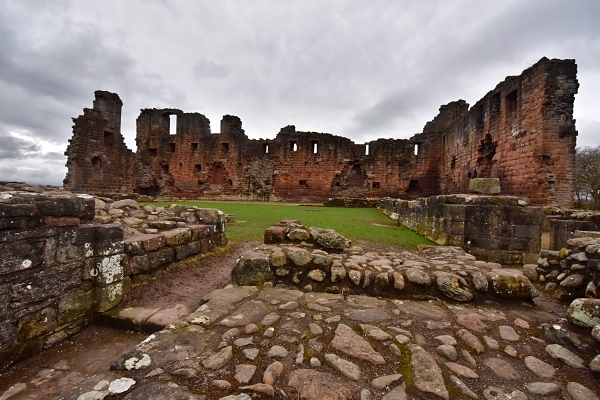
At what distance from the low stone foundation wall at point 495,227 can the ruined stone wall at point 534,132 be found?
651 centimetres

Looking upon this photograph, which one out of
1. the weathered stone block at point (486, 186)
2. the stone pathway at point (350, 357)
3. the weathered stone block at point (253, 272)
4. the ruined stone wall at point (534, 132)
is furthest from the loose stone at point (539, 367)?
the ruined stone wall at point (534, 132)

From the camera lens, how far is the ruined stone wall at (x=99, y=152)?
1920cm

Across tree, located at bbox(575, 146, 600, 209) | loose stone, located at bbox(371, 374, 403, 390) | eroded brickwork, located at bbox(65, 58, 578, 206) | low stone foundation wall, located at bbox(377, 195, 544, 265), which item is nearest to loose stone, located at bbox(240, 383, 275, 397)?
loose stone, located at bbox(371, 374, 403, 390)

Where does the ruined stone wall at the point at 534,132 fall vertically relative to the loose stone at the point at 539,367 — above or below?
above

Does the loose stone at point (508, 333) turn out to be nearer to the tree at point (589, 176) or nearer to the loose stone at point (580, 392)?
the loose stone at point (580, 392)

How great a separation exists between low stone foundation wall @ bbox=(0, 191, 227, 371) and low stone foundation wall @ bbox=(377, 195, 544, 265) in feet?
20.5

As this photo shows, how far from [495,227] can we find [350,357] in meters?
5.55

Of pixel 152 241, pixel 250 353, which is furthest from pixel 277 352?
pixel 152 241

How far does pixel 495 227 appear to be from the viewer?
5.98 m

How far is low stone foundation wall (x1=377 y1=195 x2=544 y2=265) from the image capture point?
229 inches

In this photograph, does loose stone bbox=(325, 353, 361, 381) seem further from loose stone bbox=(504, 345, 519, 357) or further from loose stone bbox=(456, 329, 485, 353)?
loose stone bbox=(504, 345, 519, 357)

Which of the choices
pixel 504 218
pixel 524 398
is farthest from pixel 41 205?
pixel 504 218

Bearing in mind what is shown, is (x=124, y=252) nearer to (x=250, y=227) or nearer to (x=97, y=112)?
(x=250, y=227)

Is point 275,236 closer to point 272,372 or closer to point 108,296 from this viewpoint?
point 108,296
